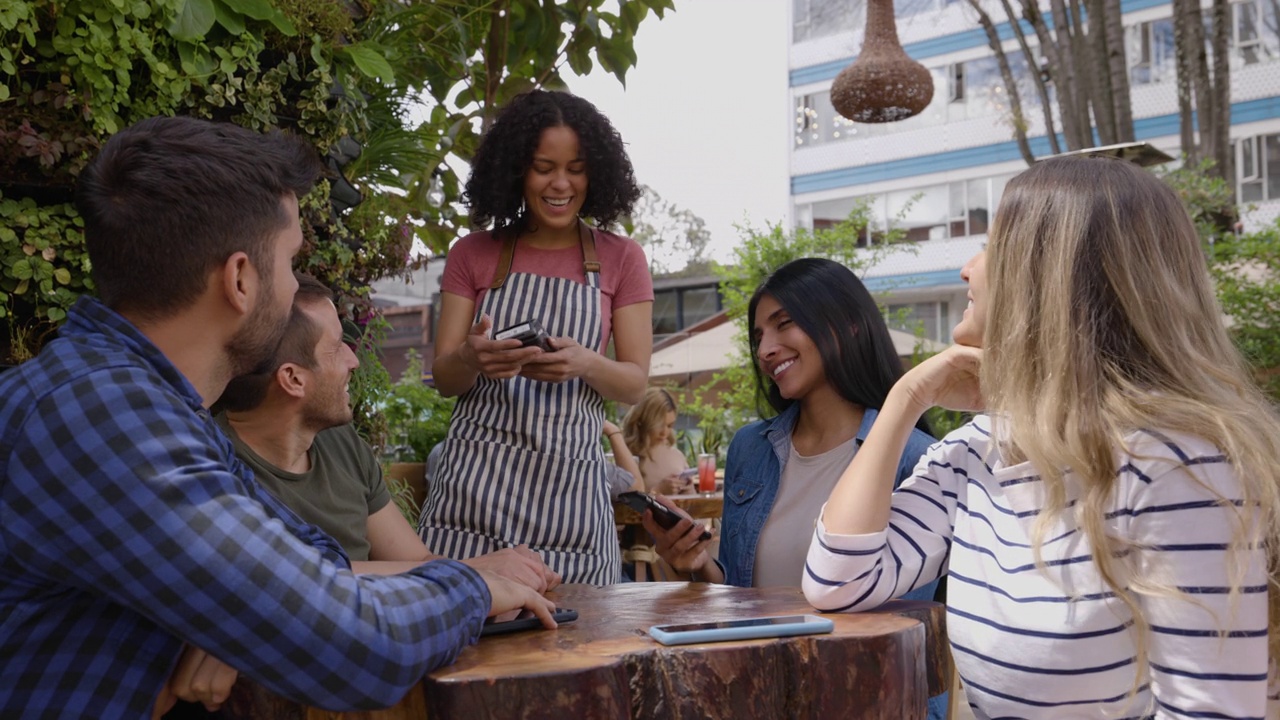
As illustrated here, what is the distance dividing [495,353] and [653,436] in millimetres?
5711

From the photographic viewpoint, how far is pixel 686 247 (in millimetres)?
32969

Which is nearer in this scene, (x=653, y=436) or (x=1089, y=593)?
(x=1089, y=593)

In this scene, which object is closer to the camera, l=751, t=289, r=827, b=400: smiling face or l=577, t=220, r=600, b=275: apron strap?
l=751, t=289, r=827, b=400: smiling face

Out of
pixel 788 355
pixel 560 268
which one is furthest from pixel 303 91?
pixel 788 355

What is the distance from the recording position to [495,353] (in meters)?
2.75

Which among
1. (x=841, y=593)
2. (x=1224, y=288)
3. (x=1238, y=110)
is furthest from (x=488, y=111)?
(x=1238, y=110)

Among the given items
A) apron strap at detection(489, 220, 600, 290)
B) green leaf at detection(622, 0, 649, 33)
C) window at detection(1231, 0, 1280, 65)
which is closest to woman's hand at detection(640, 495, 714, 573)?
apron strap at detection(489, 220, 600, 290)

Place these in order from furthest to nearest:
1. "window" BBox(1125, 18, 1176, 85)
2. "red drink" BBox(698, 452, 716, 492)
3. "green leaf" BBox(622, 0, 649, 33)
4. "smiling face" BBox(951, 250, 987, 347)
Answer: "window" BBox(1125, 18, 1176, 85), "red drink" BBox(698, 452, 716, 492), "green leaf" BBox(622, 0, 649, 33), "smiling face" BBox(951, 250, 987, 347)

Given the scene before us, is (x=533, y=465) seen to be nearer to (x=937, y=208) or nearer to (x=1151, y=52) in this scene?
(x=1151, y=52)

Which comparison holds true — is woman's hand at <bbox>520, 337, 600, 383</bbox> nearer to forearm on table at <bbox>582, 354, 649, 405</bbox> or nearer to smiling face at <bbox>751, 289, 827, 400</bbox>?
forearm on table at <bbox>582, 354, 649, 405</bbox>

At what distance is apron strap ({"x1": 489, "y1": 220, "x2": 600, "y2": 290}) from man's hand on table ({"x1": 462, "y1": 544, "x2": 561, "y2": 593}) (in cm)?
116

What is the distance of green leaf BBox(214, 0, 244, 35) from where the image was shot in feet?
9.52

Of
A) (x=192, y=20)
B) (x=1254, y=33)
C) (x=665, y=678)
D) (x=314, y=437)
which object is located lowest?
(x=665, y=678)

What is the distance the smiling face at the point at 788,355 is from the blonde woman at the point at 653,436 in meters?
5.26
